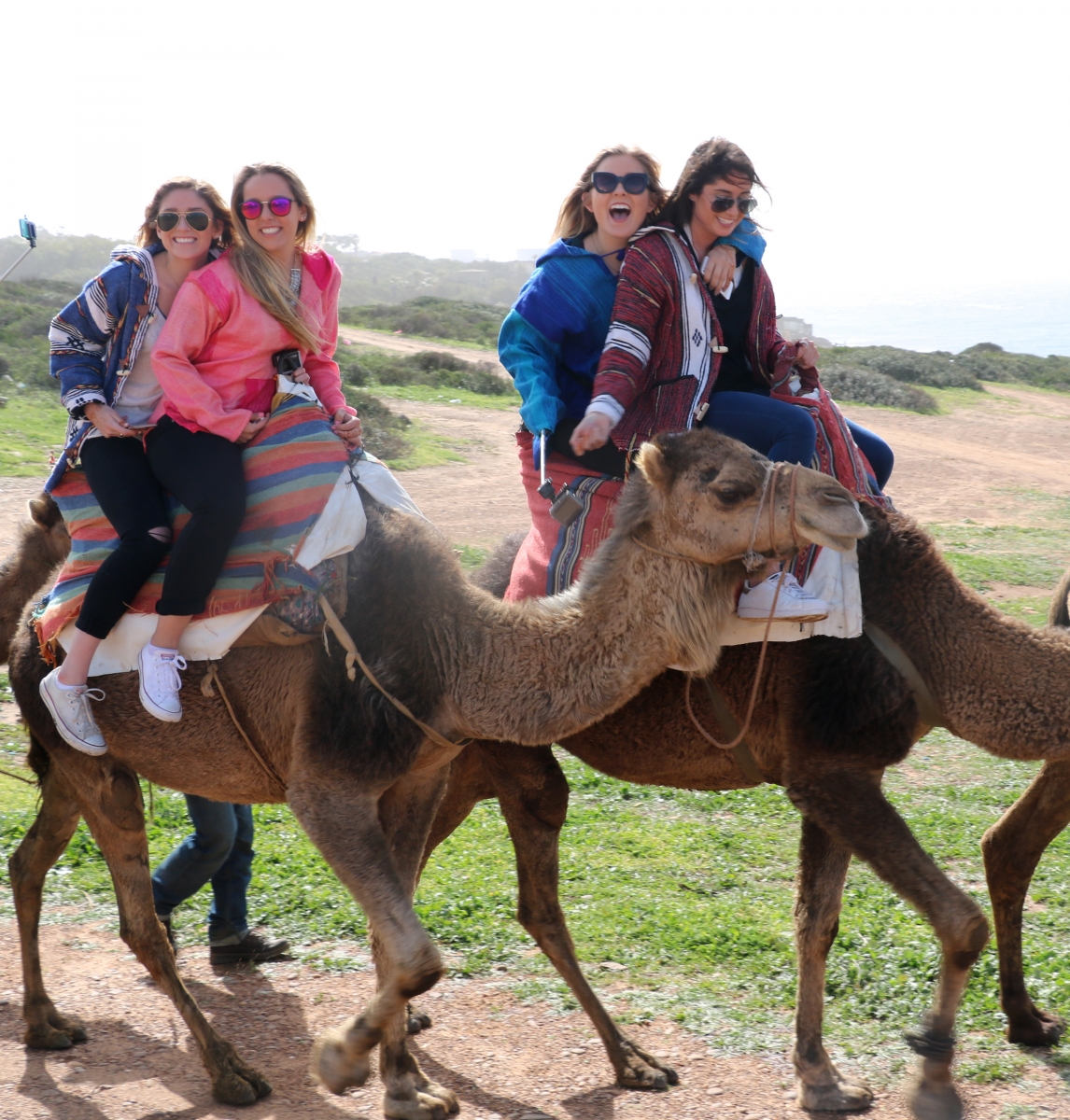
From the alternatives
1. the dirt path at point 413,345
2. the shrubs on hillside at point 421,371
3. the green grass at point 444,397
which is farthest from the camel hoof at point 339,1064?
the dirt path at point 413,345

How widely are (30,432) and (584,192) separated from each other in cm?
1436

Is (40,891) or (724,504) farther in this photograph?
(40,891)

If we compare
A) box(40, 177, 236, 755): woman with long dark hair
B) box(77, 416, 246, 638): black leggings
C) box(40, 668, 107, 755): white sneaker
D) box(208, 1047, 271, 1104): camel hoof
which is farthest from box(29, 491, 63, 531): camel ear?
box(208, 1047, 271, 1104): camel hoof

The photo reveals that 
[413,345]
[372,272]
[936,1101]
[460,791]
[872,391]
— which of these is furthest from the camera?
[372,272]

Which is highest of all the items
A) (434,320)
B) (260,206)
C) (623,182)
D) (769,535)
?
(434,320)

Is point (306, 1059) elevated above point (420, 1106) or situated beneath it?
situated beneath

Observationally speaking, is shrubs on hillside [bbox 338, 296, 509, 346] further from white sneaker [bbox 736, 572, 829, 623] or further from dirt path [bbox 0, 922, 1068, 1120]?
white sneaker [bbox 736, 572, 829, 623]

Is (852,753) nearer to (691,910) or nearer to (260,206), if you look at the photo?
(691,910)

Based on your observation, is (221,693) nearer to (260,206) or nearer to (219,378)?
(219,378)

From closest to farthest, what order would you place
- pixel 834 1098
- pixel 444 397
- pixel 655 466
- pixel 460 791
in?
pixel 655 466 → pixel 834 1098 → pixel 460 791 → pixel 444 397

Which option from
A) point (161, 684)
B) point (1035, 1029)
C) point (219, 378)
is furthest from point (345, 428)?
point (1035, 1029)

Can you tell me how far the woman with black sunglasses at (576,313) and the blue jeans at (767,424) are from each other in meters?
0.41

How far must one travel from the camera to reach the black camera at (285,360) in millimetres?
4539

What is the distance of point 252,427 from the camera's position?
173 inches
